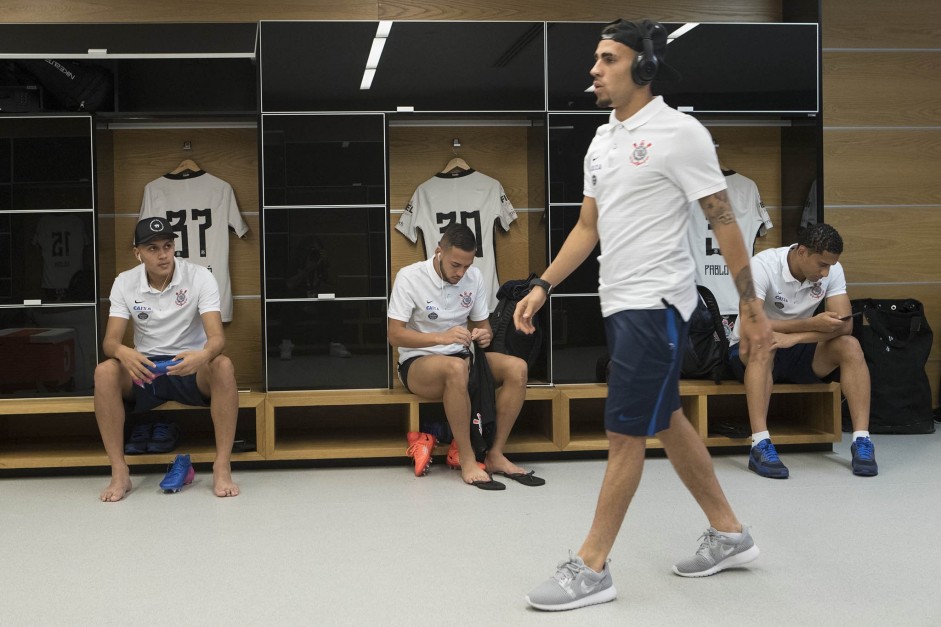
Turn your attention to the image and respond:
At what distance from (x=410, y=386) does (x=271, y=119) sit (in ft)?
4.55

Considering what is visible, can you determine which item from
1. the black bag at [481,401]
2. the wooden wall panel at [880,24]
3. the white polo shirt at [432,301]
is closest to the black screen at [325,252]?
the white polo shirt at [432,301]

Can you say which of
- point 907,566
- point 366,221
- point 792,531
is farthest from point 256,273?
point 907,566

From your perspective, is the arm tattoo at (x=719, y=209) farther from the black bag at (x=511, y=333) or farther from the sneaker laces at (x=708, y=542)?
the black bag at (x=511, y=333)

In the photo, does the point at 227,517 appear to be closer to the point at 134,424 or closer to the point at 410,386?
the point at 410,386

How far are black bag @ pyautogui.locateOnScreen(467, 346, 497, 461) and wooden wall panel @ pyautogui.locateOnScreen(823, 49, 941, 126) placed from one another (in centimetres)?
268

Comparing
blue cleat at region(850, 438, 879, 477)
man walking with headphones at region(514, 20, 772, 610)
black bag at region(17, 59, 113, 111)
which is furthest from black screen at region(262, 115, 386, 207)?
blue cleat at region(850, 438, 879, 477)

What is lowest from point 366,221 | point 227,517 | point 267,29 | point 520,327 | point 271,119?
point 227,517

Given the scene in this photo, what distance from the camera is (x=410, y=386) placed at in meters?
3.95

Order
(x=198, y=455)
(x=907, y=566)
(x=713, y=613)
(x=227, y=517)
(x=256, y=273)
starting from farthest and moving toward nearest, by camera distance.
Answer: (x=256, y=273) → (x=198, y=455) → (x=227, y=517) → (x=907, y=566) → (x=713, y=613)

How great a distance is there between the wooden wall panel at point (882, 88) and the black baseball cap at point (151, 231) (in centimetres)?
362

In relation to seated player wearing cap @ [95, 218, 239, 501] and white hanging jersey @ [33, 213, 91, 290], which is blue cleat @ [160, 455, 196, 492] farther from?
white hanging jersey @ [33, 213, 91, 290]

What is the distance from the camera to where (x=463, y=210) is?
182 inches

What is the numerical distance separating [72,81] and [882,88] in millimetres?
4275

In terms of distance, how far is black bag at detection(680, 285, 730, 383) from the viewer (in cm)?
406
